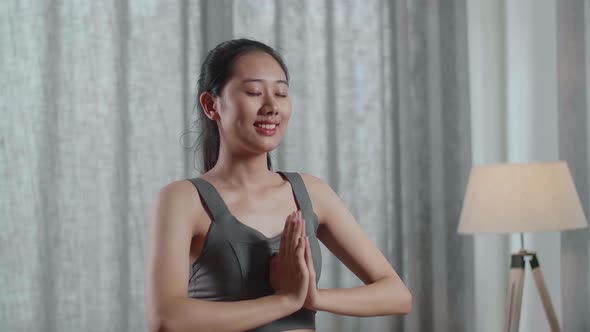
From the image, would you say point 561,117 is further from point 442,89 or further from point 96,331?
point 96,331

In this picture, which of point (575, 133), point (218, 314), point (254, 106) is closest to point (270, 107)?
point (254, 106)

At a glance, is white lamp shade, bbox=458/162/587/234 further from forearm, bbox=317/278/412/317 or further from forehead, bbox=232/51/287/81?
forehead, bbox=232/51/287/81

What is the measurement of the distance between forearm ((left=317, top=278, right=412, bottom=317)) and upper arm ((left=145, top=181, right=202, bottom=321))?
245 millimetres

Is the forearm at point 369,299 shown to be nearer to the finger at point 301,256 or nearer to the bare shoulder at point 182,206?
the finger at point 301,256

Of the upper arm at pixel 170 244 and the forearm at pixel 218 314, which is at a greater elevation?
the upper arm at pixel 170 244

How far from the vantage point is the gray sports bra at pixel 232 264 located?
1353 millimetres

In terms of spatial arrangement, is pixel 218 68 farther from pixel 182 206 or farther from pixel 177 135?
pixel 177 135

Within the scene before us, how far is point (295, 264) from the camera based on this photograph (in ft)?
4.31

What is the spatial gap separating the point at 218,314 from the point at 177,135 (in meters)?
1.85

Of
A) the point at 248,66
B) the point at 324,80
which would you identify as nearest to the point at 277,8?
the point at 324,80

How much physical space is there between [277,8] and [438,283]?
1329mm

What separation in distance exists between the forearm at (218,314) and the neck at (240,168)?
0.24 m

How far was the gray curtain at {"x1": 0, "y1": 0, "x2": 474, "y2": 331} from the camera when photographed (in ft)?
9.49


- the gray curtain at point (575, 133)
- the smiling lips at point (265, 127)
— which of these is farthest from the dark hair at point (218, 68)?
the gray curtain at point (575, 133)
